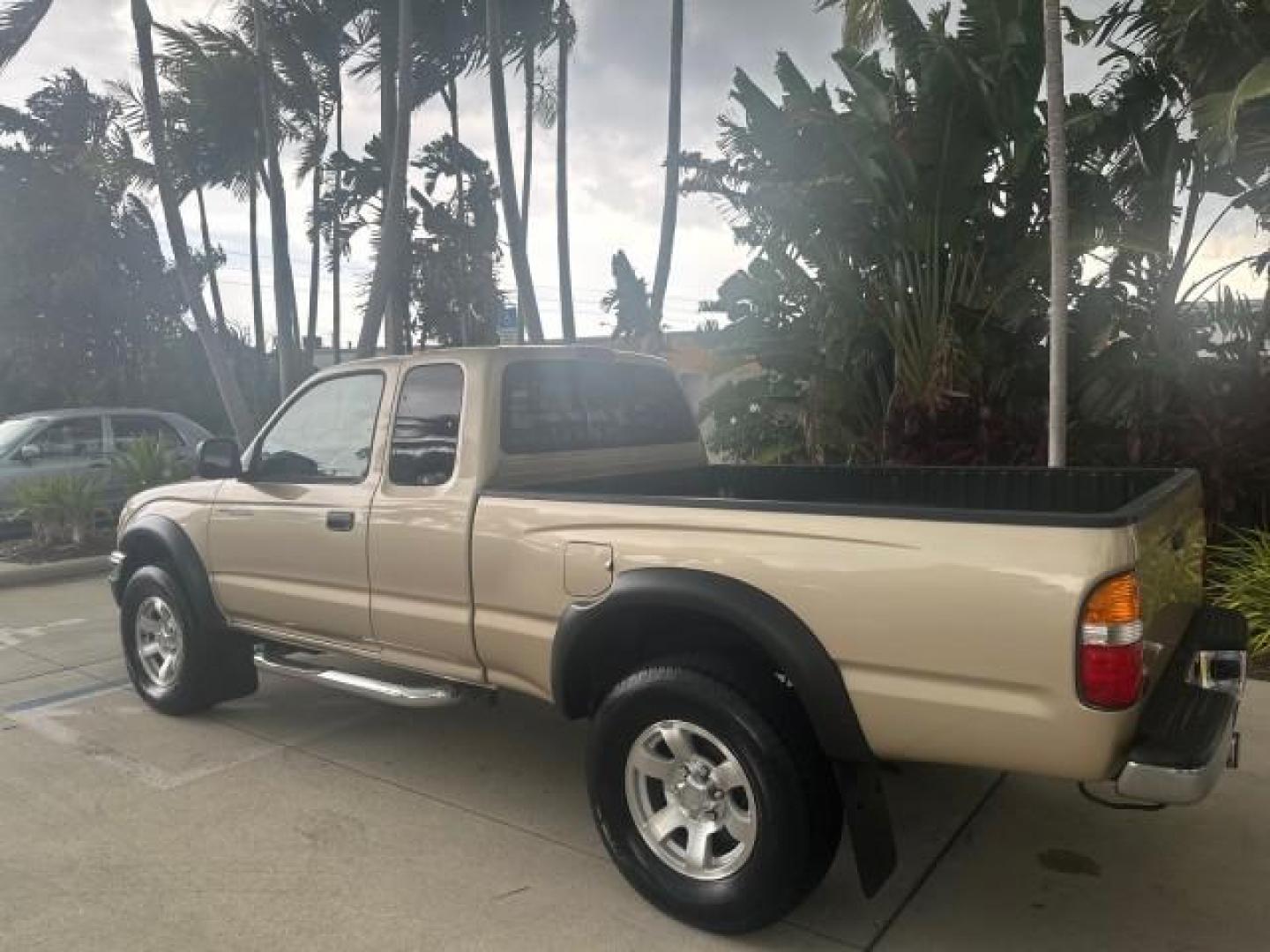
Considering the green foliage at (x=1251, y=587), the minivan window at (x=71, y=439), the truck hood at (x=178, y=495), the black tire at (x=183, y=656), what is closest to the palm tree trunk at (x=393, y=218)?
the minivan window at (x=71, y=439)

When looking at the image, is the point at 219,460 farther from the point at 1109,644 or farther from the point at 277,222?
the point at 277,222

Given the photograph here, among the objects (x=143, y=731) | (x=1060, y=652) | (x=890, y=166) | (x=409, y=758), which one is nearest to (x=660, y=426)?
(x=409, y=758)

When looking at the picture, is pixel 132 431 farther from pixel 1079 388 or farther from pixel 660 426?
pixel 1079 388

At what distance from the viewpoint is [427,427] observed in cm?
397

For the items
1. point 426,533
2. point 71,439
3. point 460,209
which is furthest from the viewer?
point 460,209

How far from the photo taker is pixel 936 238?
327 inches

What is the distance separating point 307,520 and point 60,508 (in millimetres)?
7436

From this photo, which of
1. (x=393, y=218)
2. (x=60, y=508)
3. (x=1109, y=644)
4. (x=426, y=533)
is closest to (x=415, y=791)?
(x=426, y=533)

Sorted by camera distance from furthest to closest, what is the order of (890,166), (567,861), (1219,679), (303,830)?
1. (890,166)
2. (303,830)
3. (567,861)
4. (1219,679)

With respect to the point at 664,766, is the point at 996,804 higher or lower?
lower

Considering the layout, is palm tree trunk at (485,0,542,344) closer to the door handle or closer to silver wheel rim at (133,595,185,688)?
silver wheel rim at (133,595,185,688)

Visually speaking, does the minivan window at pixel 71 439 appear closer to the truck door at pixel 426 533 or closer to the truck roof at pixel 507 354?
the truck roof at pixel 507 354

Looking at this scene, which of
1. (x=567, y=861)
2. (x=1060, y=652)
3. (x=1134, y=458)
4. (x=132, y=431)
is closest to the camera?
(x=1060, y=652)

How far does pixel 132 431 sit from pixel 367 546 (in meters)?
9.87
